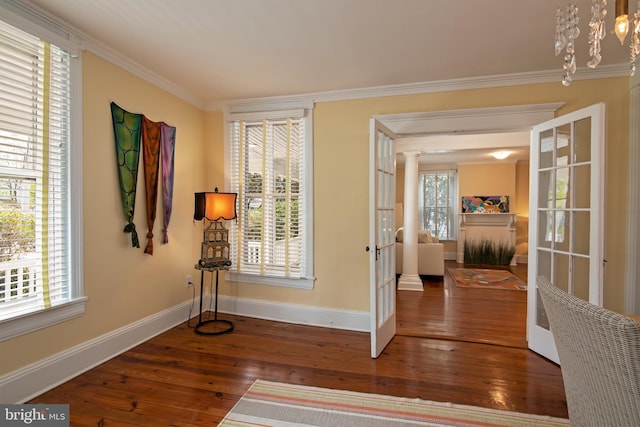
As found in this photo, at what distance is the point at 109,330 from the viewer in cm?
264

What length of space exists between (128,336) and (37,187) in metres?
1.45

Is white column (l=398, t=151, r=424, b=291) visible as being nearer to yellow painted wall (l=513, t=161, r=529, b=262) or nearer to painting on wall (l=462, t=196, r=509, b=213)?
painting on wall (l=462, t=196, r=509, b=213)

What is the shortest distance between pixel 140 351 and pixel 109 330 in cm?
32

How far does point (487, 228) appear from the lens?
771 cm

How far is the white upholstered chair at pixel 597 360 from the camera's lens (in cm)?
85

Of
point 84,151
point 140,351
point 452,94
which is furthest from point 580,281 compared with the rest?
point 84,151

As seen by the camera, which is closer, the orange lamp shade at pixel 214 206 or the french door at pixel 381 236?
the french door at pixel 381 236

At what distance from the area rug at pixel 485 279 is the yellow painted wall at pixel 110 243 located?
179 inches

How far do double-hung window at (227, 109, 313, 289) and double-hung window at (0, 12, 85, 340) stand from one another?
5.25ft

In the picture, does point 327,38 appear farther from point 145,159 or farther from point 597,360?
point 597,360

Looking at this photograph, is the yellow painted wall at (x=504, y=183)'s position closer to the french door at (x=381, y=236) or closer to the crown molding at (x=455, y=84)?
the crown molding at (x=455, y=84)

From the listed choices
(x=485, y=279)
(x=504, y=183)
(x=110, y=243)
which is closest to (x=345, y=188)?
(x=110, y=243)

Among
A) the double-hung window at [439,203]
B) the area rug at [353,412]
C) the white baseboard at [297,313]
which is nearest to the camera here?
the area rug at [353,412]

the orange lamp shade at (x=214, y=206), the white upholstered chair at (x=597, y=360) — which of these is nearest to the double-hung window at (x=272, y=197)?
the orange lamp shade at (x=214, y=206)
